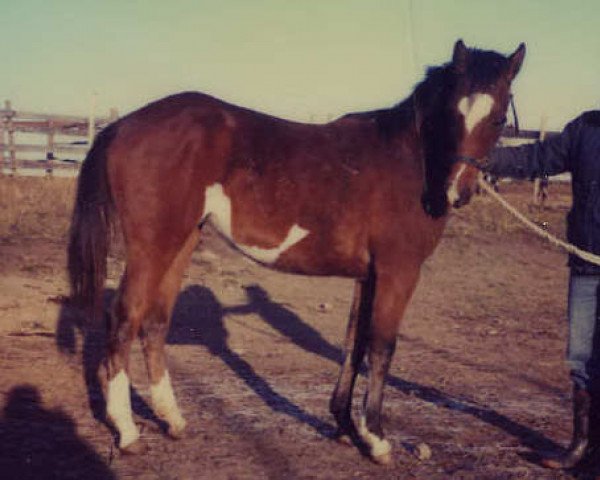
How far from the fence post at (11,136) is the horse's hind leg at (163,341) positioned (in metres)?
17.0

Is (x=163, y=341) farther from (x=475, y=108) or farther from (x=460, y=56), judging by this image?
(x=460, y=56)

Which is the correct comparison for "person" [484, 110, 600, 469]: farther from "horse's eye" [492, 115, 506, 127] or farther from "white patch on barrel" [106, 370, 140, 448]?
"white patch on barrel" [106, 370, 140, 448]

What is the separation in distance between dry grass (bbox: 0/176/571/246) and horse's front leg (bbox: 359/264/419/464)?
25.3 feet

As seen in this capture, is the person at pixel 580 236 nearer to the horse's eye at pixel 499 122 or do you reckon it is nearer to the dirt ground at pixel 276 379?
the horse's eye at pixel 499 122

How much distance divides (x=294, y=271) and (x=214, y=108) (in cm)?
A: 124

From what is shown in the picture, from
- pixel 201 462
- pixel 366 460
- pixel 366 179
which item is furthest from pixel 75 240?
pixel 366 460

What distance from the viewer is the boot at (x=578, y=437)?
4.09 metres

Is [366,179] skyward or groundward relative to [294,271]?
skyward

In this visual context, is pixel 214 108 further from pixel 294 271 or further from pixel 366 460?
pixel 366 460

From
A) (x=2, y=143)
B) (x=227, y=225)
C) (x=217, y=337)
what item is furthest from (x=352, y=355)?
(x=2, y=143)

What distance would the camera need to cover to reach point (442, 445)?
434 centimetres

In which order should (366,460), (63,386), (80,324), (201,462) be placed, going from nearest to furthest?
(201,462)
(366,460)
(63,386)
(80,324)

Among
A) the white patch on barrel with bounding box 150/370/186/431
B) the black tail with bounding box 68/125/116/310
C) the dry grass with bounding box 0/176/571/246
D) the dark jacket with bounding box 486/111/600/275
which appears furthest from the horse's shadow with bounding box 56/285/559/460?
the dry grass with bounding box 0/176/571/246

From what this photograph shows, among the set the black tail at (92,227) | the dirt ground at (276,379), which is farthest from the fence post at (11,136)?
the black tail at (92,227)
